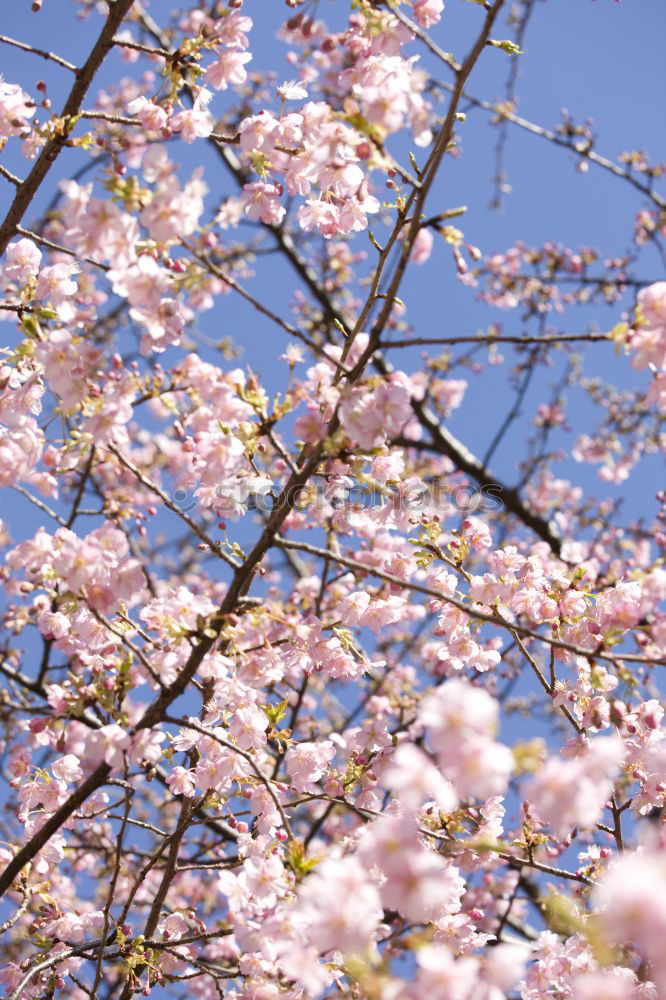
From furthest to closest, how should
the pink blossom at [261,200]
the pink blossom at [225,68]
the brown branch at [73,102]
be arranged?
the pink blossom at [225,68] → the pink blossom at [261,200] → the brown branch at [73,102]

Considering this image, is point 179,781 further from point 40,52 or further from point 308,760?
point 40,52

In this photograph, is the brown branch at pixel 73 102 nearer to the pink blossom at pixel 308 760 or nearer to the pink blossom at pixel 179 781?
the pink blossom at pixel 179 781

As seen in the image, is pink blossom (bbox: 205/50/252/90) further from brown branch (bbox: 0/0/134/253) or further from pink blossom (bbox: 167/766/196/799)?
pink blossom (bbox: 167/766/196/799)

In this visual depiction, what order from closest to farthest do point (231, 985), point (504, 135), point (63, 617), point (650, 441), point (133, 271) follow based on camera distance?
point (133, 271) < point (63, 617) < point (231, 985) < point (504, 135) < point (650, 441)

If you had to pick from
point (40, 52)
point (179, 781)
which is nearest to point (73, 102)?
point (40, 52)

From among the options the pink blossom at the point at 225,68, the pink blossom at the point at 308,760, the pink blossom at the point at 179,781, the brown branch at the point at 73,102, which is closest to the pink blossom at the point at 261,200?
the pink blossom at the point at 225,68

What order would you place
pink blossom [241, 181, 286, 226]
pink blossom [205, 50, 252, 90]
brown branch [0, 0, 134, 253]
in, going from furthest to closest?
pink blossom [205, 50, 252, 90] < pink blossom [241, 181, 286, 226] < brown branch [0, 0, 134, 253]

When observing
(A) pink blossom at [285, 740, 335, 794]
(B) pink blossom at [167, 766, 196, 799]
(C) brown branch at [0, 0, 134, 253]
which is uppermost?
(C) brown branch at [0, 0, 134, 253]

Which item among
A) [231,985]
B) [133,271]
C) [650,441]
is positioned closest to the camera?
[133,271]

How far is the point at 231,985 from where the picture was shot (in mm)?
3432

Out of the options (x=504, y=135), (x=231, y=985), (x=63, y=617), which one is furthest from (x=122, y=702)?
(x=504, y=135)

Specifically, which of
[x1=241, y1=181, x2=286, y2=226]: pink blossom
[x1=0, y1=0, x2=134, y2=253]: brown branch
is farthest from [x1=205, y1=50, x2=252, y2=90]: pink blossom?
[x1=241, y1=181, x2=286, y2=226]: pink blossom

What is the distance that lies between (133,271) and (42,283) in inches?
31.2

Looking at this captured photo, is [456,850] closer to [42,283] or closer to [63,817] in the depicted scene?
[63,817]
